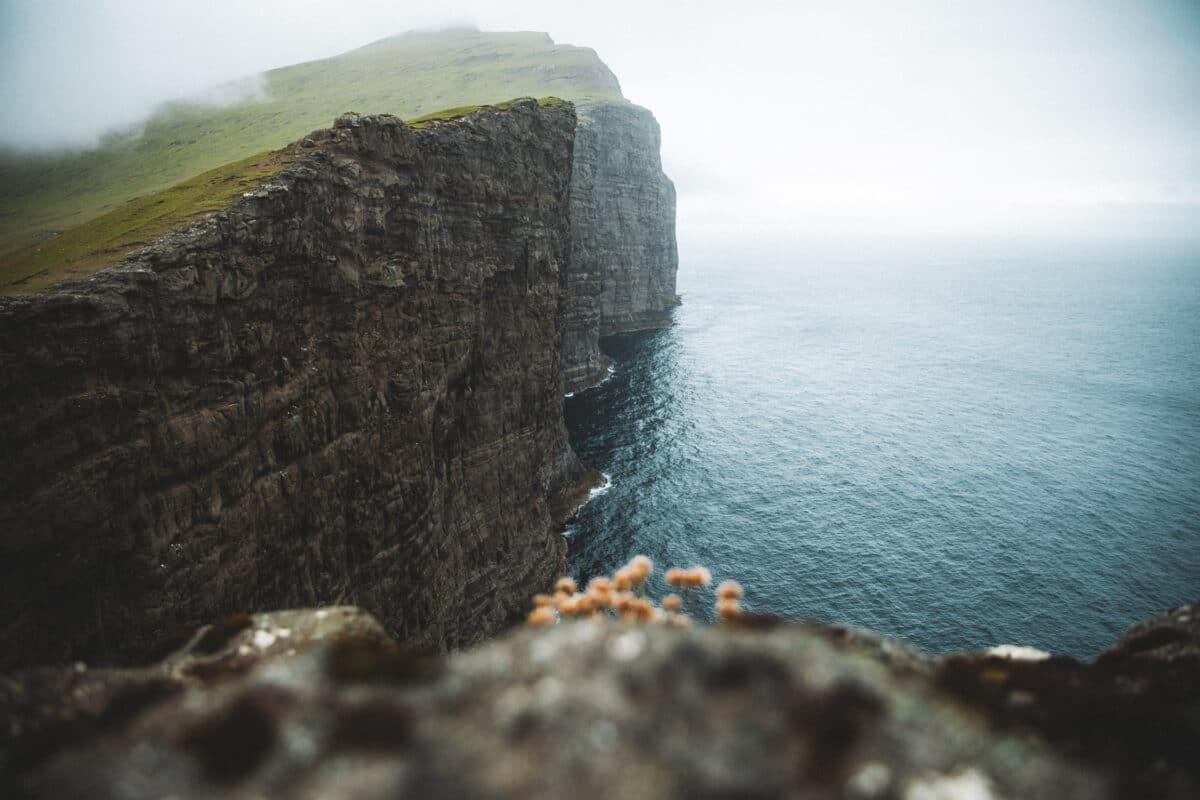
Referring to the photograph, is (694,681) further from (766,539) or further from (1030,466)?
(1030,466)

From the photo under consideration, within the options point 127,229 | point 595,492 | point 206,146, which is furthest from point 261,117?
point 127,229

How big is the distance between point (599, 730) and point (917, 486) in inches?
3455

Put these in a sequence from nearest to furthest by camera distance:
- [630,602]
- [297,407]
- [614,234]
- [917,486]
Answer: [630,602] < [297,407] < [917,486] < [614,234]

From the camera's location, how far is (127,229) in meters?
32.1

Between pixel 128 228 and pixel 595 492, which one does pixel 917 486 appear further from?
pixel 128 228

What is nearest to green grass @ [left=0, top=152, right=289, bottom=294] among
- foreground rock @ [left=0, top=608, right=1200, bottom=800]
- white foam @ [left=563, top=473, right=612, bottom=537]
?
foreground rock @ [left=0, top=608, right=1200, bottom=800]

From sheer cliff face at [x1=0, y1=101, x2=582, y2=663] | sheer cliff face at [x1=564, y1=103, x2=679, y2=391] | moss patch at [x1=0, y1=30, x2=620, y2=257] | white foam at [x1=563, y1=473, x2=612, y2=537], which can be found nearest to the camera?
sheer cliff face at [x1=0, y1=101, x2=582, y2=663]

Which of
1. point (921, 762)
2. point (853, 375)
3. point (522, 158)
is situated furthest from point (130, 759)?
point (853, 375)

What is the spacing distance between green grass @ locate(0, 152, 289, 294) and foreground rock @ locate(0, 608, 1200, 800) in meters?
27.6

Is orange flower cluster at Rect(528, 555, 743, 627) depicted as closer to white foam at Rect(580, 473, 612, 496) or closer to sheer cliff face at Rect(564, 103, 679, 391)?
white foam at Rect(580, 473, 612, 496)

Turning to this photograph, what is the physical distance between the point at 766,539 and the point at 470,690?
6858 centimetres

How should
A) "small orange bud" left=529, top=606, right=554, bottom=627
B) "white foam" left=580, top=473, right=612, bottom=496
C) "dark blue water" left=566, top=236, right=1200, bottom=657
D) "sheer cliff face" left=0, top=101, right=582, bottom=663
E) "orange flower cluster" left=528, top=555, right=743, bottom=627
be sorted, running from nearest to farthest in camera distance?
"small orange bud" left=529, top=606, right=554, bottom=627, "orange flower cluster" left=528, top=555, right=743, bottom=627, "sheer cliff face" left=0, top=101, right=582, bottom=663, "dark blue water" left=566, top=236, right=1200, bottom=657, "white foam" left=580, top=473, right=612, bottom=496

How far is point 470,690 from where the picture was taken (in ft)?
20.9

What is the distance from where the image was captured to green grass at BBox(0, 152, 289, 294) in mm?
27781
